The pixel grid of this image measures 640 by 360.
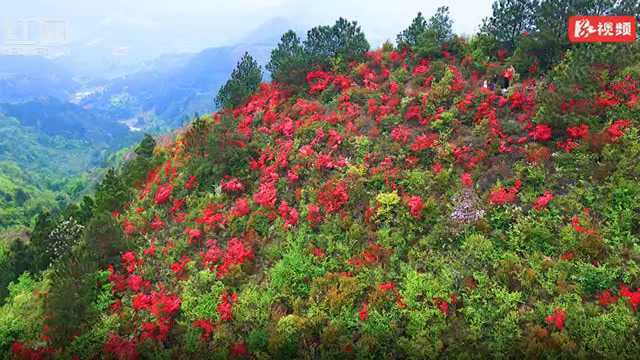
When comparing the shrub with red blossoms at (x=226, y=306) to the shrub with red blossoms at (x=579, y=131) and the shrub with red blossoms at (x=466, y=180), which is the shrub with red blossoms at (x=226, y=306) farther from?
the shrub with red blossoms at (x=579, y=131)

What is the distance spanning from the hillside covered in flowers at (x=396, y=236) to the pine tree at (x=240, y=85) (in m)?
8.19

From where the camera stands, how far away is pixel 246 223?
2155 centimetres

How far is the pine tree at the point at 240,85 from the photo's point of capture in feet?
117

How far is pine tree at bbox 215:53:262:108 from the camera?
117 feet

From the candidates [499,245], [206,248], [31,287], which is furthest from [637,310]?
[31,287]

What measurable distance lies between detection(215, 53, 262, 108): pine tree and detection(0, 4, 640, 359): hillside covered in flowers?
8.19 metres

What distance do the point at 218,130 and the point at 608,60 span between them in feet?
69.6

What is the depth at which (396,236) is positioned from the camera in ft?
56.1

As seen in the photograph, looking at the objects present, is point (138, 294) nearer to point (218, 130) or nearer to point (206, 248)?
point (206, 248)

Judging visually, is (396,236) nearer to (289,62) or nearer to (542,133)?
(542,133)

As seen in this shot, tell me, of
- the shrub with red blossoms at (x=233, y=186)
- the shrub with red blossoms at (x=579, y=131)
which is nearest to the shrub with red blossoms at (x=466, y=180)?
the shrub with red blossoms at (x=579, y=131)

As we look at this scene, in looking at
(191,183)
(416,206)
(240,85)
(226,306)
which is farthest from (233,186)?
(240,85)

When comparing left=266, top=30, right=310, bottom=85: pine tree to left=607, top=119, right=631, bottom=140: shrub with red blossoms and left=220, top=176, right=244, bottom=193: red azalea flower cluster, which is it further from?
left=607, top=119, right=631, bottom=140: shrub with red blossoms

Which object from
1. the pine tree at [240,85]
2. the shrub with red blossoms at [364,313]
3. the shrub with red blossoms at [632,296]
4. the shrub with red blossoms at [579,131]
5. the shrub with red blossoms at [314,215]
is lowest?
the shrub with red blossoms at [364,313]
